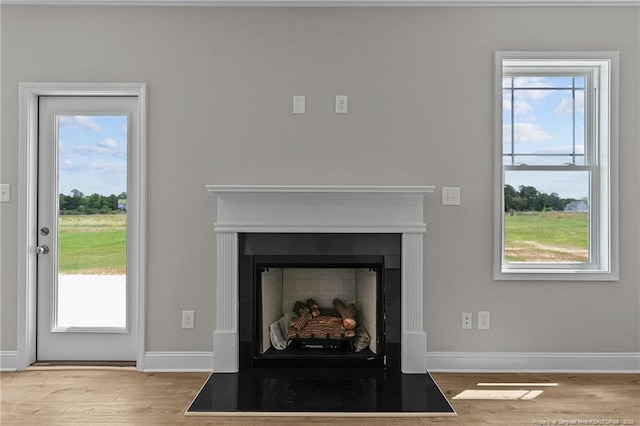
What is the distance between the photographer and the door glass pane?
3406mm

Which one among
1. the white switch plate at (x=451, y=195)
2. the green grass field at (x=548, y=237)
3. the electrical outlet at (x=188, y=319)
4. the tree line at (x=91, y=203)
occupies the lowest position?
the electrical outlet at (x=188, y=319)

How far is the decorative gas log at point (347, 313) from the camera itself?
3340mm

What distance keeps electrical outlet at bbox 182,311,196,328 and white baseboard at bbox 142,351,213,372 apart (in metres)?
0.19

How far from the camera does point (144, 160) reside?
3.27 meters

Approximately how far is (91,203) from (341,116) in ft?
6.03

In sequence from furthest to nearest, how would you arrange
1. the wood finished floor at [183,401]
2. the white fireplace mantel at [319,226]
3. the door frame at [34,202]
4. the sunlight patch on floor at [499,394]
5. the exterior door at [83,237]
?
the exterior door at [83,237] → the door frame at [34,202] → the white fireplace mantel at [319,226] → the sunlight patch on floor at [499,394] → the wood finished floor at [183,401]

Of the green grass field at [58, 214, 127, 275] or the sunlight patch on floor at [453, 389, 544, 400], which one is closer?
the sunlight patch on floor at [453, 389, 544, 400]

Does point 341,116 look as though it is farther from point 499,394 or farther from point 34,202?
point 34,202

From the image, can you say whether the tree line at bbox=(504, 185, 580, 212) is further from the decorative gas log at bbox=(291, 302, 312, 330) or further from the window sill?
the decorative gas log at bbox=(291, 302, 312, 330)

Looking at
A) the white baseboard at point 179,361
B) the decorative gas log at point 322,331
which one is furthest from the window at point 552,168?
the white baseboard at point 179,361

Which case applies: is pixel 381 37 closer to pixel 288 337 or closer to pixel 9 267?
pixel 288 337

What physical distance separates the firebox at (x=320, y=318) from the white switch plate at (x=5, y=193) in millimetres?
1606

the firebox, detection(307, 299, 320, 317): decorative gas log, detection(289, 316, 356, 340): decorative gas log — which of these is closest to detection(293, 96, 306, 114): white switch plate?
the firebox

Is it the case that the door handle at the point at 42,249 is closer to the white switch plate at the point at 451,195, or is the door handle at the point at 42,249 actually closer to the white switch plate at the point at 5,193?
the white switch plate at the point at 5,193
